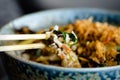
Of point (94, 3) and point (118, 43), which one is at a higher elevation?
point (94, 3)

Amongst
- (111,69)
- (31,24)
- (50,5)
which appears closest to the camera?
(111,69)

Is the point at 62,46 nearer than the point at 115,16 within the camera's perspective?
Yes

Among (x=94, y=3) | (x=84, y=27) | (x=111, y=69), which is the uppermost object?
(x=94, y=3)

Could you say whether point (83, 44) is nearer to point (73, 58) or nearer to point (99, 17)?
point (73, 58)

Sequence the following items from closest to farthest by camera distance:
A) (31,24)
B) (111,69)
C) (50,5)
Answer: (111,69)
(31,24)
(50,5)

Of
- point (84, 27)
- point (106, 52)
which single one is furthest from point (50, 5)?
point (106, 52)

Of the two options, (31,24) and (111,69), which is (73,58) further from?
(31,24)

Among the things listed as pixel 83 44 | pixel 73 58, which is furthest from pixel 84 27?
pixel 73 58
